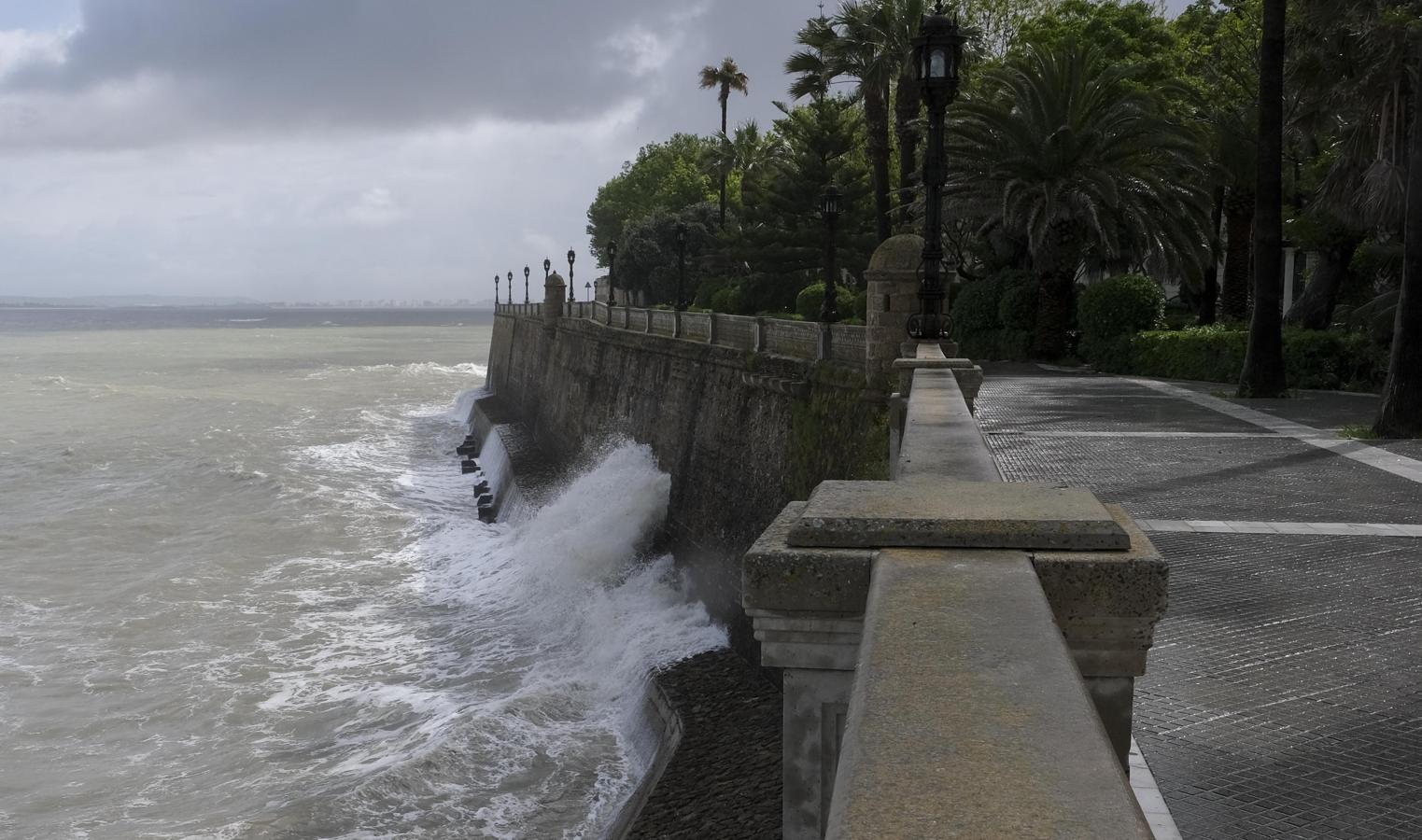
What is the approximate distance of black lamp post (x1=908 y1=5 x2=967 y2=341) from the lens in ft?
35.8

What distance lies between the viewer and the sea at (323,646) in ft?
38.0

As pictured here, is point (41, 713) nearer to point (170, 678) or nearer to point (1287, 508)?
point (170, 678)

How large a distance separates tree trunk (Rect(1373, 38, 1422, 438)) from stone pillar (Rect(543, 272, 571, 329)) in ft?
93.8

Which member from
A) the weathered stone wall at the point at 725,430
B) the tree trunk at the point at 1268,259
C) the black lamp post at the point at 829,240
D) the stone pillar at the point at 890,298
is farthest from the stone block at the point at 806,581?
the tree trunk at the point at 1268,259

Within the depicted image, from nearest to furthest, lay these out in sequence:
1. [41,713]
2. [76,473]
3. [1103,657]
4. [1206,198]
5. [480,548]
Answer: [1103,657]
[41,713]
[480,548]
[1206,198]
[76,473]

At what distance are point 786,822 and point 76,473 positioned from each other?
36.4 m

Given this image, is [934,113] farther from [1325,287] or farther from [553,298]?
[553,298]

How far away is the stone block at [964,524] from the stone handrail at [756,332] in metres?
10.9

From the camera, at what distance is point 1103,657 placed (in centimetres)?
304

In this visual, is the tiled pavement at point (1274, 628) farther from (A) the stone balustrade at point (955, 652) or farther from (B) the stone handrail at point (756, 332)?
(B) the stone handrail at point (756, 332)

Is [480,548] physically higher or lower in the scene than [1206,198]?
lower

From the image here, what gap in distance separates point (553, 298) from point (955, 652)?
39.1m

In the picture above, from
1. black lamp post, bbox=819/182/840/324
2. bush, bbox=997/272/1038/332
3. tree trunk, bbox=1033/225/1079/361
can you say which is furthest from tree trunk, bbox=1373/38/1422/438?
bush, bbox=997/272/1038/332

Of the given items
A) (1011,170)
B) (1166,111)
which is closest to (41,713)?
(1011,170)
